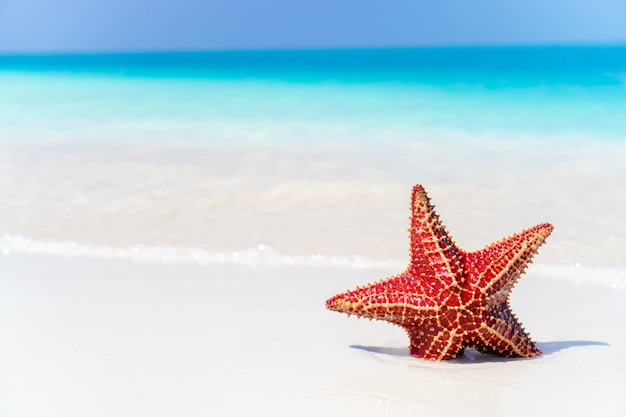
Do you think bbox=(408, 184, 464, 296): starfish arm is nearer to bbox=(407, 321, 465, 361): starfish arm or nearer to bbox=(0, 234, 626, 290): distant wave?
bbox=(407, 321, 465, 361): starfish arm

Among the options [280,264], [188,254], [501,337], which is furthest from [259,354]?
[188,254]

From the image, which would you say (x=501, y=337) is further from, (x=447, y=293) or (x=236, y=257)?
(x=236, y=257)

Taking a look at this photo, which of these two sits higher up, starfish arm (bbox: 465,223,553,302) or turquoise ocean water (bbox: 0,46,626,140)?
turquoise ocean water (bbox: 0,46,626,140)

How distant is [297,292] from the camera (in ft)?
15.8

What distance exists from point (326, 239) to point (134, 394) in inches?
129

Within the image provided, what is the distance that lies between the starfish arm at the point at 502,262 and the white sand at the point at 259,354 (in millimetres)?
378

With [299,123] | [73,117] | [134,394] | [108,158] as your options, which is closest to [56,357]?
[134,394]

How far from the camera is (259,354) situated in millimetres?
3637

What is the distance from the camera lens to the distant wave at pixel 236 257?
210 inches

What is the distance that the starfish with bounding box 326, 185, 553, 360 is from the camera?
10.8 feet

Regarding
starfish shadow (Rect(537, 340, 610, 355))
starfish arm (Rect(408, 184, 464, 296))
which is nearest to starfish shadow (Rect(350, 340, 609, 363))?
starfish shadow (Rect(537, 340, 610, 355))

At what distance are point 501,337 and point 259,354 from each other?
45.4 inches

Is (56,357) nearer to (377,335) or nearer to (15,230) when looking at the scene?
(377,335)

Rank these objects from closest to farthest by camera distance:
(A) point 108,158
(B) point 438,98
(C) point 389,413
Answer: (C) point 389,413
(A) point 108,158
(B) point 438,98
